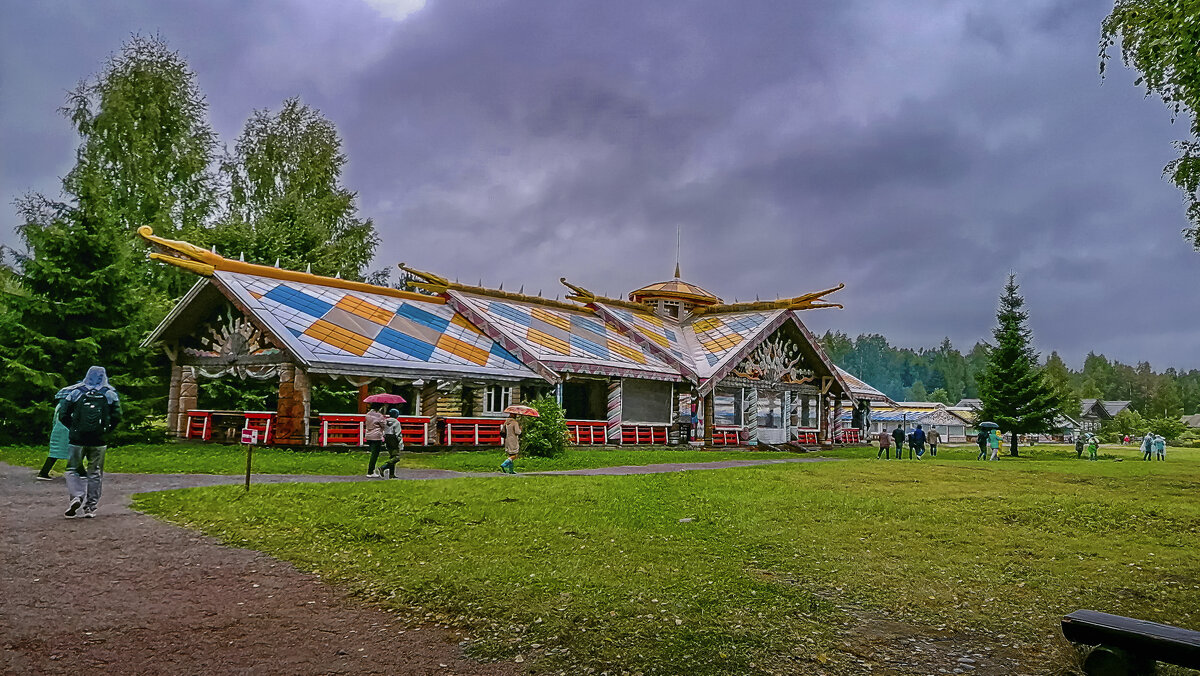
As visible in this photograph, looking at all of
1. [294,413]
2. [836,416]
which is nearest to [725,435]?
[836,416]

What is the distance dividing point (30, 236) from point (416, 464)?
1245 centimetres

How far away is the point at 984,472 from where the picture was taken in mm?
19516

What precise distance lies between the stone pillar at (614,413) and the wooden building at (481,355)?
5cm

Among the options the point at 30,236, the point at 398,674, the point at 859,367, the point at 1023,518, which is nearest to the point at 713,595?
the point at 398,674

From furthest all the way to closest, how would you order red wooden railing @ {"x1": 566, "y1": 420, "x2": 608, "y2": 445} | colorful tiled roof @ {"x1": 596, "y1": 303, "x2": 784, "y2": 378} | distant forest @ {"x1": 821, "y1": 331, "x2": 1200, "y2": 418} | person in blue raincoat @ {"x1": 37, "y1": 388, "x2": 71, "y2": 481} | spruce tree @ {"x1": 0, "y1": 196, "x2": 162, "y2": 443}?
distant forest @ {"x1": 821, "y1": 331, "x2": 1200, "y2": 418}, colorful tiled roof @ {"x1": 596, "y1": 303, "x2": 784, "y2": 378}, red wooden railing @ {"x1": 566, "y1": 420, "x2": 608, "y2": 445}, spruce tree @ {"x1": 0, "y1": 196, "x2": 162, "y2": 443}, person in blue raincoat @ {"x1": 37, "y1": 388, "x2": 71, "y2": 481}

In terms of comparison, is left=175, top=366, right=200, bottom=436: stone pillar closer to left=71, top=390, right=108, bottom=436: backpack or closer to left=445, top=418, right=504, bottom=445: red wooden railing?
left=445, top=418, right=504, bottom=445: red wooden railing

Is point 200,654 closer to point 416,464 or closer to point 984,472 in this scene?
point 416,464

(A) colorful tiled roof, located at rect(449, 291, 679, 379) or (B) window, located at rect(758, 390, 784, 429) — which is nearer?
(A) colorful tiled roof, located at rect(449, 291, 679, 379)

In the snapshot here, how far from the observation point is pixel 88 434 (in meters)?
8.88

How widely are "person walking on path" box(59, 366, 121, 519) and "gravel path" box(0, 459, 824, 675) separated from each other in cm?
71

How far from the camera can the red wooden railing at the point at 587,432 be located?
25422mm

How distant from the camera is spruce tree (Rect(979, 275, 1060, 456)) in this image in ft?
112

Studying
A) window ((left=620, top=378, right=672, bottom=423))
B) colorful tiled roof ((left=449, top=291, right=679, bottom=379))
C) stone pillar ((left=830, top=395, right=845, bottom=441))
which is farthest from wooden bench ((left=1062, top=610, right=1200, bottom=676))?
stone pillar ((left=830, top=395, right=845, bottom=441))

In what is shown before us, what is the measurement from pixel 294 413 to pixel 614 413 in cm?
1188
